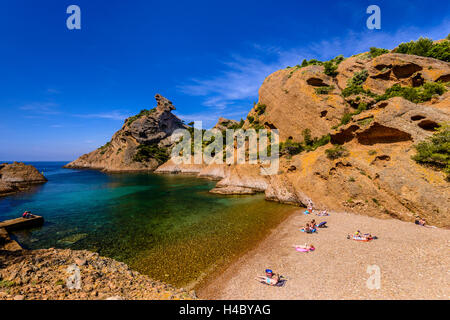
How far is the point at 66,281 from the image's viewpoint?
6777 mm

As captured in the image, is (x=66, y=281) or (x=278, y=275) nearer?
(x=66, y=281)

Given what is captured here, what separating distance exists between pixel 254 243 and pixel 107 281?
9.57 metres

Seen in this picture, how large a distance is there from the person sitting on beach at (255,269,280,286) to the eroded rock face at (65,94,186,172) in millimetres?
80693

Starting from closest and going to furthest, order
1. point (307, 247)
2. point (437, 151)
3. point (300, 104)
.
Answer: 1. point (307, 247)
2. point (437, 151)
3. point (300, 104)

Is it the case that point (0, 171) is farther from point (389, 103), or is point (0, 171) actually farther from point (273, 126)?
point (389, 103)

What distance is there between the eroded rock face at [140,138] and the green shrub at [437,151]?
276ft

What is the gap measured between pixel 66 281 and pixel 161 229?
9.51 metres

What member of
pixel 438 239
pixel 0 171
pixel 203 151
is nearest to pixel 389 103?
pixel 438 239

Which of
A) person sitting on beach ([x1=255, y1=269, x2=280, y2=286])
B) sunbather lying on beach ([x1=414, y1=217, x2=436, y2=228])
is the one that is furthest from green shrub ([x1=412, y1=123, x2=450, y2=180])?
person sitting on beach ([x1=255, y1=269, x2=280, y2=286])

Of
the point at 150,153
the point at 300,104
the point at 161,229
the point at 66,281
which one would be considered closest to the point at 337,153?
the point at 300,104

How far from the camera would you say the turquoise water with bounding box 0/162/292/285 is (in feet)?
36.2

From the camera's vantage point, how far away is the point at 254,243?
514 inches
